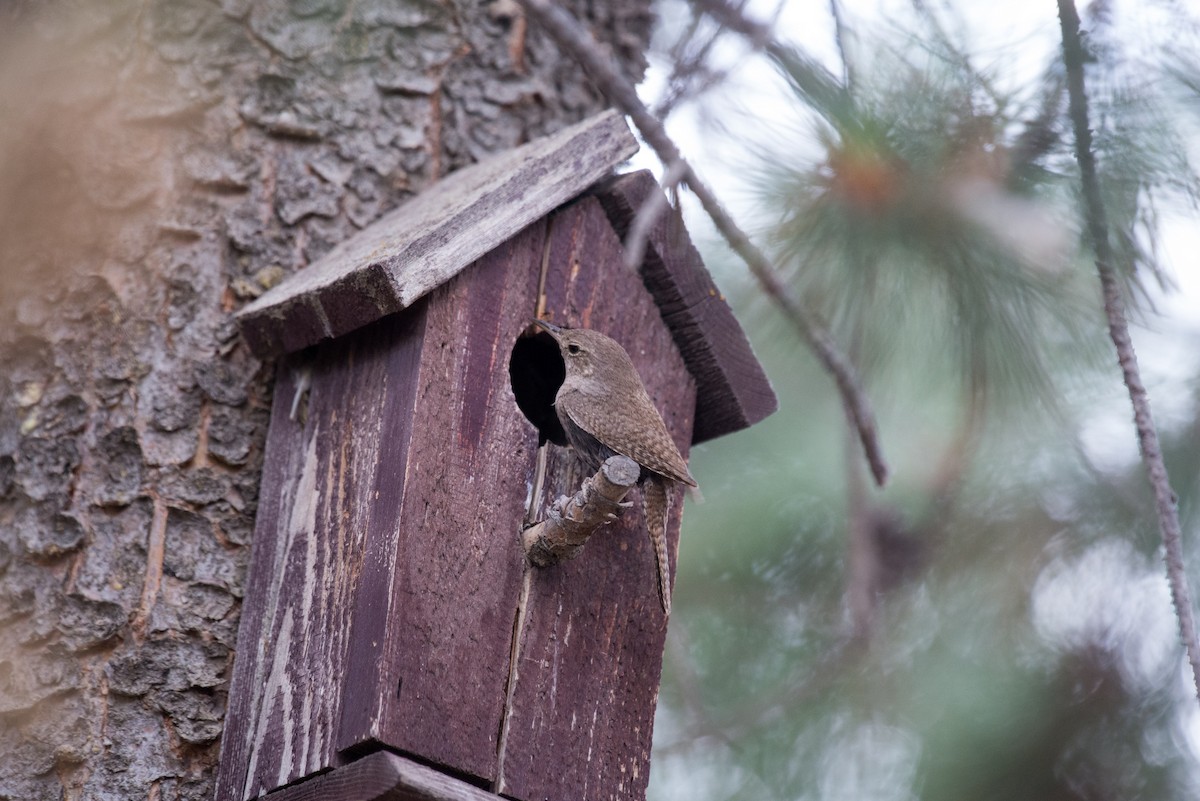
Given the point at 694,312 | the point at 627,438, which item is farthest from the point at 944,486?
the point at 627,438

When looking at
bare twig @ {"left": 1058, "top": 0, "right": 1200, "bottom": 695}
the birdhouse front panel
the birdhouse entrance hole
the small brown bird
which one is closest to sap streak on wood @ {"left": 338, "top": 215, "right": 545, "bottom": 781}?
the birdhouse front panel

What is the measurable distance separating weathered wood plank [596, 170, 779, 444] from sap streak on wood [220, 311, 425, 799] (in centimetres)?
57

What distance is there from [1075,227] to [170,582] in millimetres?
1882

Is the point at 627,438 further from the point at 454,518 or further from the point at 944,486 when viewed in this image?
the point at 944,486

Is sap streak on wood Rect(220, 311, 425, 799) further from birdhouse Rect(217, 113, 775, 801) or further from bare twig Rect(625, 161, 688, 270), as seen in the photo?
bare twig Rect(625, 161, 688, 270)

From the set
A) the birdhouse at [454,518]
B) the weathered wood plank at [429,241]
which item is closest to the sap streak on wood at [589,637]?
the birdhouse at [454,518]

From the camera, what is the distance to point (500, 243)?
8.67ft

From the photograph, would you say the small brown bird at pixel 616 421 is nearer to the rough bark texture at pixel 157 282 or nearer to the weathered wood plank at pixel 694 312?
the weathered wood plank at pixel 694 312

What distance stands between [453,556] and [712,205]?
838 mm

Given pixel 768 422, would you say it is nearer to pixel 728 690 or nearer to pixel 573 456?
pixel 728 690

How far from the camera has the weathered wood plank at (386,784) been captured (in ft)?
6.85

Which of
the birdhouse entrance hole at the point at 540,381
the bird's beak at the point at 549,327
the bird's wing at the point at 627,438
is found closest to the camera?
the bird's wing at the point at 627,438

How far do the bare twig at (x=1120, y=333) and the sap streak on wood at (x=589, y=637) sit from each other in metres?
0.89

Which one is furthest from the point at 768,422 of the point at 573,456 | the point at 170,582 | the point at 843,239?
the point at 170,582
